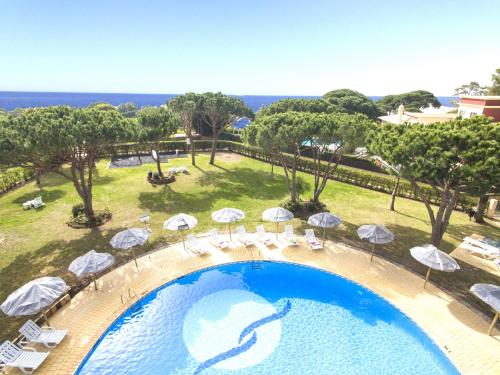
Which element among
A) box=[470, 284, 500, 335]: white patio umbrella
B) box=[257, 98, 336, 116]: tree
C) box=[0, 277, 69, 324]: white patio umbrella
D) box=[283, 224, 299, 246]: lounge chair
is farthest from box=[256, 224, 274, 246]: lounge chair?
box=[257, 98, 336, 116]: tree

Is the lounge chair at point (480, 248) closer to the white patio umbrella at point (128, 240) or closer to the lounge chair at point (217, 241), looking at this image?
the lounge chair at point (217, 241)

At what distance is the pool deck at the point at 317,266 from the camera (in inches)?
434

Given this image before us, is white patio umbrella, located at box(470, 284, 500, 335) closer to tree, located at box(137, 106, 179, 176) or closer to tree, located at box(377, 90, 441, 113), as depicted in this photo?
tree, located at box(137, 106, 179, 176)

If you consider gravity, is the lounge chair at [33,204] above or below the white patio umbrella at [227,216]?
below

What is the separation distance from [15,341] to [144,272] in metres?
5.87

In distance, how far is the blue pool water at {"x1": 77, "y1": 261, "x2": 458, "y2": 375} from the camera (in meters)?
10.9

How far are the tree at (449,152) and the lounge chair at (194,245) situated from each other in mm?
12255

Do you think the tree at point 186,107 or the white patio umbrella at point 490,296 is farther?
the tree at point 186,107

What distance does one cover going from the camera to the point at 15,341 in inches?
445

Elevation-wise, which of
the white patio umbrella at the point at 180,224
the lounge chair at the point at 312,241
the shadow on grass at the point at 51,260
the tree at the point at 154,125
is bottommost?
the shadow on grass at the point at 51,260

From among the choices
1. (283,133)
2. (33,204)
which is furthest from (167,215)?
(33,204)

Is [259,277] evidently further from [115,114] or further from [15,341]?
[115,114]

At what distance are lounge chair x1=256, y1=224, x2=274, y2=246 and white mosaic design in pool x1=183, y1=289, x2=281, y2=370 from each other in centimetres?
424

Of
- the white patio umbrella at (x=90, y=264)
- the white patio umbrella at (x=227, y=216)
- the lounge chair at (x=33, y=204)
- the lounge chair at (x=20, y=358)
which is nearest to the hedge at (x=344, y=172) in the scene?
the white patio umbrella at (x=227, y=216)
